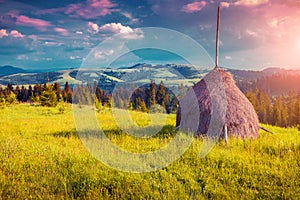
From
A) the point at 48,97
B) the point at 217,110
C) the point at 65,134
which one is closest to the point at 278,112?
the point at 48,97

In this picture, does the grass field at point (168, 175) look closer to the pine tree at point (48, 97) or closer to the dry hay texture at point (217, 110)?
the dry hay texture at point (217, 110)

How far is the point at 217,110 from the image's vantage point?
959cm

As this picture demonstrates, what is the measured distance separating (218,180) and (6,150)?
271 inches

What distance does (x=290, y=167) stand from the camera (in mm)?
6797

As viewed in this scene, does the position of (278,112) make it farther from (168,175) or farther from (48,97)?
(168,175)

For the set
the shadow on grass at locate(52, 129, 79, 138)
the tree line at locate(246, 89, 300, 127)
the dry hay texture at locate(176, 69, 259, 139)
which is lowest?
the tree line at locate(246, 89, 300, 127)

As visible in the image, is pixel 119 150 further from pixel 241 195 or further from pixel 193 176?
pixel 241 195

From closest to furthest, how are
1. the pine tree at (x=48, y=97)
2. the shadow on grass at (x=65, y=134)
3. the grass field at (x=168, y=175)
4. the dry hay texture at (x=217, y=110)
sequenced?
the grass field at (x=168, y=175), the dry hay texture at (x=217, y=110), the shadow on grass at (x=65, y=134), the pine tree at (x=48, y=97)

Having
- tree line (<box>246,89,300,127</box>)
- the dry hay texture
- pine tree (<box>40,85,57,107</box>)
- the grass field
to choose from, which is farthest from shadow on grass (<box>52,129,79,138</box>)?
tree line (<box>246,89,300,127</box>)

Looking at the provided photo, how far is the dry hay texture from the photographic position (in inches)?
373

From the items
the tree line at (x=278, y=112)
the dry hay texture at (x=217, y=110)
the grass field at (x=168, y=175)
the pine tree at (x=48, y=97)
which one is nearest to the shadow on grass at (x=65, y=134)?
the grass field at (x=168, y=175)

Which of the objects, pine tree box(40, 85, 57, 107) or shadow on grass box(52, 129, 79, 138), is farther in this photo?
pine tree box(40, 85, 57, 107)

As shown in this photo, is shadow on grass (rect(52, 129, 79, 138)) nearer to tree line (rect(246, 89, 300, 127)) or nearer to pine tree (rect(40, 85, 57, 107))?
pine tree (rect(40, 85, 57, 107))

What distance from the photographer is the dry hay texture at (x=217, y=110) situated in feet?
31.1
